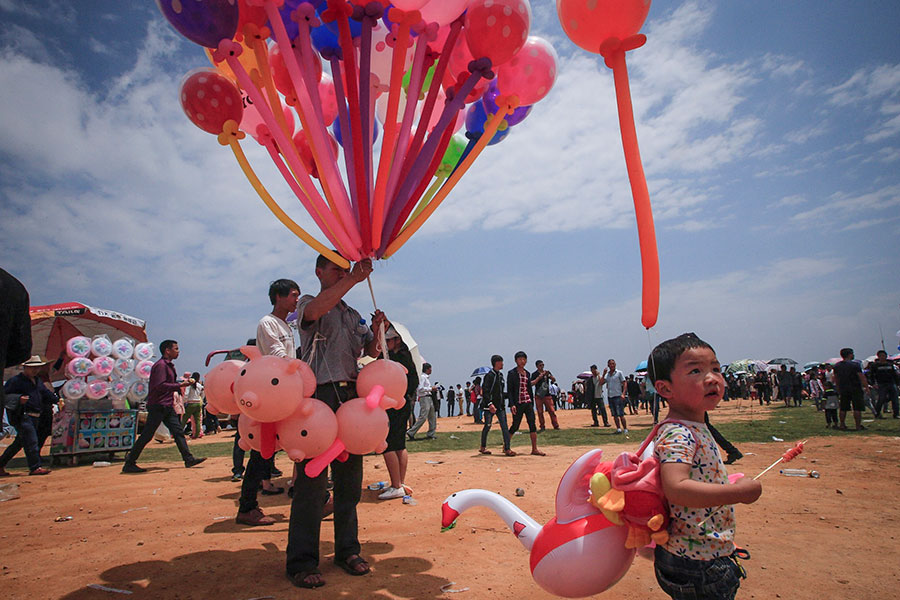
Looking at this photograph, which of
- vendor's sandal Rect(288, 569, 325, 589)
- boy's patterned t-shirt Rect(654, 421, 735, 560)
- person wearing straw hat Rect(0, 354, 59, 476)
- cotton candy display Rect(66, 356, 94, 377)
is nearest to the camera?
boy's patterned t-shirt Rect(654, 421, 735, 560)

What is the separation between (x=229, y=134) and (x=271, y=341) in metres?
1.63

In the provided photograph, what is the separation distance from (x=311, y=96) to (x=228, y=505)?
4437mm

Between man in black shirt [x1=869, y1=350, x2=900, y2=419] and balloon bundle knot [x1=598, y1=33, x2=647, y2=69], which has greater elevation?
balloon bundle knot [x1=598, y1=33, x2=647, y2=69]

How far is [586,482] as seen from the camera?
2115 millimetres

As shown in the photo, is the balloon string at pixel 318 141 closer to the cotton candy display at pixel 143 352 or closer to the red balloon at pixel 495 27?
the red balloon at pixel 495 27

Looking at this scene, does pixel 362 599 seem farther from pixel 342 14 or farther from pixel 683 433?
pixel 342 14

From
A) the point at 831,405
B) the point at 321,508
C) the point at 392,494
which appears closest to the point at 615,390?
the point at 831,405

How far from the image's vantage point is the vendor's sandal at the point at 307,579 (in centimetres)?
296

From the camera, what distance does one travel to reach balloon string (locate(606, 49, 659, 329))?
7.68 ft

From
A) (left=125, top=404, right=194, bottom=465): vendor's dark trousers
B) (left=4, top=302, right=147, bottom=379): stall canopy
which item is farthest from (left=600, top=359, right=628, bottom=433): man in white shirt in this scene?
(left=4, top=302, right=147, bottom=379): stall canopy

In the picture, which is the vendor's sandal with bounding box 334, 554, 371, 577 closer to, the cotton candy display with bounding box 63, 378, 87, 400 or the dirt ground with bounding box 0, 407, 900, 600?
the dirt ground with bounding box 0, 407, 900, 600

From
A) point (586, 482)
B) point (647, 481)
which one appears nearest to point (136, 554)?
point (586, 482)

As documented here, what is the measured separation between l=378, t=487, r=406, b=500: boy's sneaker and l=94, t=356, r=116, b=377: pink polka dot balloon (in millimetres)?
7048

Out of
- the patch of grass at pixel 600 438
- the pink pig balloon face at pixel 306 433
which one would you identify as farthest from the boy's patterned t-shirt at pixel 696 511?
the patch of grass at pixel 600 438
